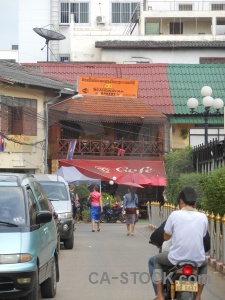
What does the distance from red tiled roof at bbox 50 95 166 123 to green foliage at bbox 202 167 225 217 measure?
1047 inches

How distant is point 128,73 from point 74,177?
11.7m

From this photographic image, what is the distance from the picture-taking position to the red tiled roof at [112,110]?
4578 cm

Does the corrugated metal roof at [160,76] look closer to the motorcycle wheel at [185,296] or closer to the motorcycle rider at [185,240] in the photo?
the motorcycle rider at [185,240]

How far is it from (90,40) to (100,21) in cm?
576

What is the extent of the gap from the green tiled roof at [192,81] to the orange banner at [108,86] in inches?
124

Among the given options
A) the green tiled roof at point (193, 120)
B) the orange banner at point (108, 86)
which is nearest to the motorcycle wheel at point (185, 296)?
the orange banner at point (108, 86)

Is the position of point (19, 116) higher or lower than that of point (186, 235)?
higher

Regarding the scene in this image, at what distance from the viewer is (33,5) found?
68.4 m

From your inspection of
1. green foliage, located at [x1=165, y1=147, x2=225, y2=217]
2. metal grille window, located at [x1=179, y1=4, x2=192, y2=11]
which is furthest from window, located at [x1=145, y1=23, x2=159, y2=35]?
green foliage, located at [x1=165, y1=147, x2=225, y2=217]

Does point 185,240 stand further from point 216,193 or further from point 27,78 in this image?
point 27,78

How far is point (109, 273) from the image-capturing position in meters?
16.5

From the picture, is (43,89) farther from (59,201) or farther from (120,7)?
(120,7)

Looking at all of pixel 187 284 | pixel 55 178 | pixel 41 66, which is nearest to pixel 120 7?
pixel 41 66

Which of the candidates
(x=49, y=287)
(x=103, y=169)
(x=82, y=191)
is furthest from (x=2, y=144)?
(x=49, y=287)
